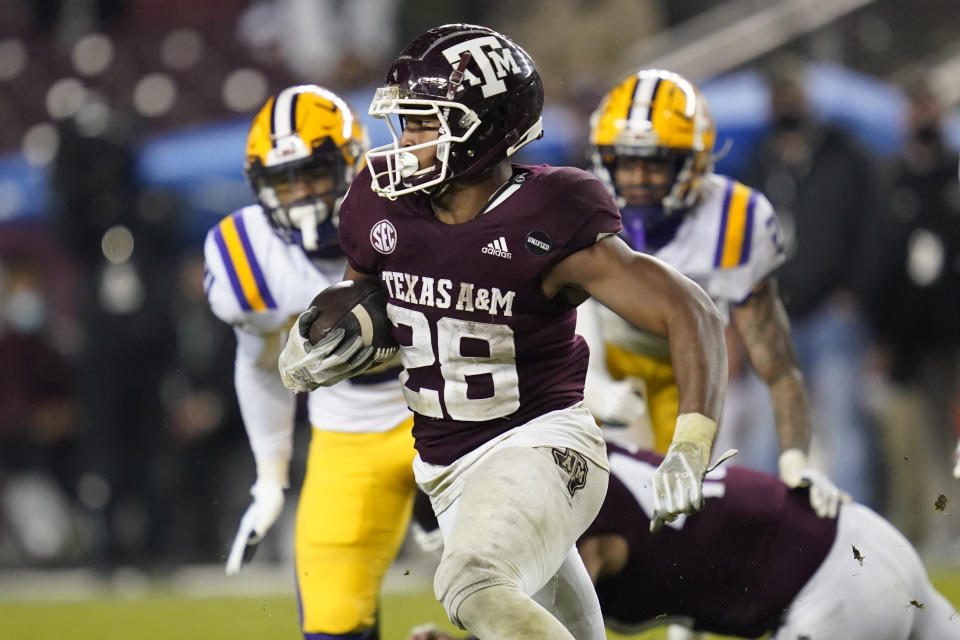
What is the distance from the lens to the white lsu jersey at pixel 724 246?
4.46 m

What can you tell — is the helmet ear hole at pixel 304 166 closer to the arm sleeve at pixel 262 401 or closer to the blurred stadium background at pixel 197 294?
the arm sleeve at pixel 262 401

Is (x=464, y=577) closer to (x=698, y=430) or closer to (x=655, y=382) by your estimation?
(x=698, y=430)

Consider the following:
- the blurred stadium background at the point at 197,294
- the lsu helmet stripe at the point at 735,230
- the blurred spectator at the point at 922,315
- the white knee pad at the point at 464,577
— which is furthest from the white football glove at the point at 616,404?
the blurred spectator at the point at 922,315

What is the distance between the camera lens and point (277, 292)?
4.20 m

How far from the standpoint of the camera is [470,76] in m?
3.29

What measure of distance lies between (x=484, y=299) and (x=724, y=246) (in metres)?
1.51

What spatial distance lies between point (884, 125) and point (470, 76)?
4.91 m

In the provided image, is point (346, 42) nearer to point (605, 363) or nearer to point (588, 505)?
point (605, 363)

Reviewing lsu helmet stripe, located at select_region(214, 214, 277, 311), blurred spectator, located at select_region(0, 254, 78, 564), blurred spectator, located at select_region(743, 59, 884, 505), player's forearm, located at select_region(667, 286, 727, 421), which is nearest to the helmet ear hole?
lsu helmet stripe, located at select_region(214, 214, 277, 311)

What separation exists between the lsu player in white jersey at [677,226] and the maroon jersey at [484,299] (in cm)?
104

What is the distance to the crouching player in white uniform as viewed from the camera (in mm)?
3527

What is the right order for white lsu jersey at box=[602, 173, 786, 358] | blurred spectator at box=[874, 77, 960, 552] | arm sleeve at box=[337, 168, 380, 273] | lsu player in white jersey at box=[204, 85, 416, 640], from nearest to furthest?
arm sleeve at box=[337, 168, 380, 273]
lsu player in white jersey at box=[204, 85, 416, 640]
white lsu jersey at box=[602, 173, 786, 358]
blurred spectator at box=[874, 77, 960, 552]

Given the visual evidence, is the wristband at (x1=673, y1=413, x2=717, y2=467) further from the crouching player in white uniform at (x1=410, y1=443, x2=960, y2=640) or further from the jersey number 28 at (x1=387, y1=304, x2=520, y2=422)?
the crouching player in white uniform at (x1=410, y1=443, x2=960, y2=640)

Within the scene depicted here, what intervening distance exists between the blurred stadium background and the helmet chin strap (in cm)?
192
